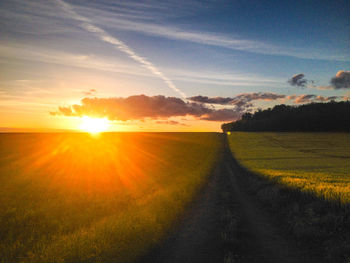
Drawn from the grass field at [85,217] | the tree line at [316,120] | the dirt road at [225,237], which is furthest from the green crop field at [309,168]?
the tree line at [316,120]

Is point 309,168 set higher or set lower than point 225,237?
lower

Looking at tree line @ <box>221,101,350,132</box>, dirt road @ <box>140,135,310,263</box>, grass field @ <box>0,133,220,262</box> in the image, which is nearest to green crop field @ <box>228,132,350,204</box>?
dirt road @ <box>140,135,310,263</box>

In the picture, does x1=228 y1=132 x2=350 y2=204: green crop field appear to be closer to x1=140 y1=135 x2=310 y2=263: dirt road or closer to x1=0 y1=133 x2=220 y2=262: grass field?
x1=140 y1=135 x2=310 y2=263: dirt road

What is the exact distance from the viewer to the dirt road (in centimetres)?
860

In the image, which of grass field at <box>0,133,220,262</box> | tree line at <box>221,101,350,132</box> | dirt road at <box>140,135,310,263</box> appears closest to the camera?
dirt road at <box>140,135,310,263</box>

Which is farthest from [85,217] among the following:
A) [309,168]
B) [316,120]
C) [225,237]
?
[316,120]

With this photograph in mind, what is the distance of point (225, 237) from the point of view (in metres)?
10.0

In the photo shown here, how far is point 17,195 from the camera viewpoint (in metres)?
19.0

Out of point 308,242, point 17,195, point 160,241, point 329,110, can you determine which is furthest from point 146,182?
point 329,110

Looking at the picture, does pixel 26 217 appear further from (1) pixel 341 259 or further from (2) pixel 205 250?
(1) pixel 341 259

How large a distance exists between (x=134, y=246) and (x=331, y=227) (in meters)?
8.36

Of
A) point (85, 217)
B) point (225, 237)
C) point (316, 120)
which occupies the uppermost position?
point (316, 120)

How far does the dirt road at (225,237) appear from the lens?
8.60 m

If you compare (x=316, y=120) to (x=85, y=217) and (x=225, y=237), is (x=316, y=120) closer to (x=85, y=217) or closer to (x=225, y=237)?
(x=225, y=237)
